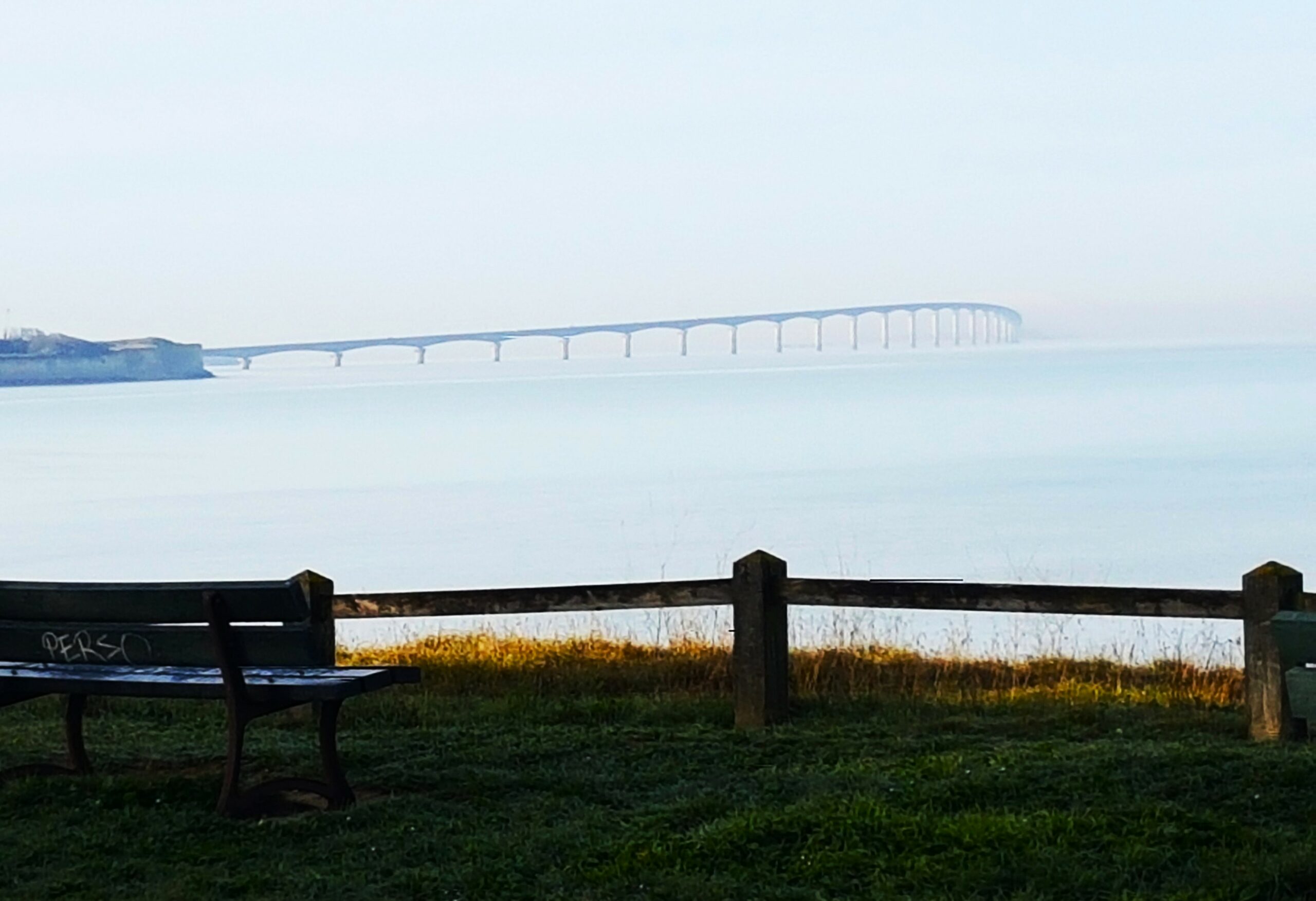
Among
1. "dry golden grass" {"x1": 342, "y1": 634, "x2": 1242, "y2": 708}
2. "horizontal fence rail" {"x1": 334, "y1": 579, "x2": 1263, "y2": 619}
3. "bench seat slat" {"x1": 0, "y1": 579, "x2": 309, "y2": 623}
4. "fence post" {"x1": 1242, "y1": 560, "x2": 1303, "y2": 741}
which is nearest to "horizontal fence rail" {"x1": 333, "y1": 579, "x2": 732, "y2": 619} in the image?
"horizontal fence rail" {"x1": 334, "y1": 579, "x2": 1263, "y2": 619}

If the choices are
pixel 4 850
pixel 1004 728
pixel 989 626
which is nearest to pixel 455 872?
pixel 4 850

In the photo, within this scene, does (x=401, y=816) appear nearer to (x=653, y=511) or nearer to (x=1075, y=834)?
(x=1075, y=834)

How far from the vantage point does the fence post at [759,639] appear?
28.3 feet

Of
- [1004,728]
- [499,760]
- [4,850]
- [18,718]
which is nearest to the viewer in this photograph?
[4,850]

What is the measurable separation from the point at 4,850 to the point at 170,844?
0.57 meters

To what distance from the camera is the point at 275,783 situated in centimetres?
685

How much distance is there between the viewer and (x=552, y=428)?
8362cm

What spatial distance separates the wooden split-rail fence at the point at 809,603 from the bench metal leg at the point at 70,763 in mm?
1803

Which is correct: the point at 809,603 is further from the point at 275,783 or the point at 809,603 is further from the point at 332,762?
the point at 275,783

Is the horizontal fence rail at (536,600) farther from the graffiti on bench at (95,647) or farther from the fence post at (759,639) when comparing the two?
the graffiti on bench at (95,647)

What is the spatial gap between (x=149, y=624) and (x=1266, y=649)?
476cm

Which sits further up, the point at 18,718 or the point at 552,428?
the point at 552,428

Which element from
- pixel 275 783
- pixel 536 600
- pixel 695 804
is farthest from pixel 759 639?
pixel 275 783

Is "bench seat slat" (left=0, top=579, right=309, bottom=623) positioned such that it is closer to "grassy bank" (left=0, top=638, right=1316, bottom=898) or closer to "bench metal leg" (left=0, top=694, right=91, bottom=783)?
"bench metal leg" (left=0, top=694, right=91, bottom=783)
